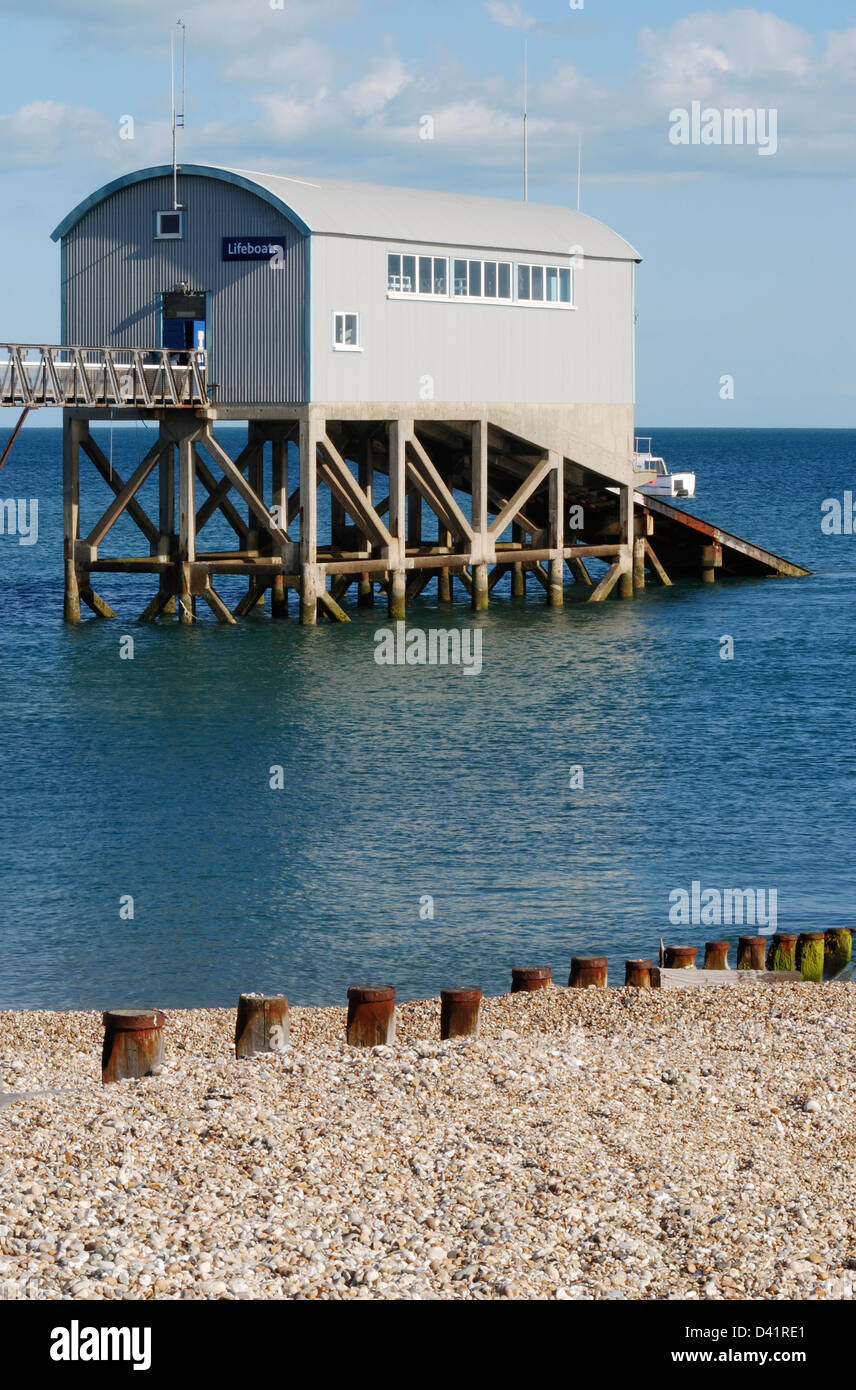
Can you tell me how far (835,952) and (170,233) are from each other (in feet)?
89.3

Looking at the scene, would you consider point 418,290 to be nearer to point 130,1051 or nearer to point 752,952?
point 752,952

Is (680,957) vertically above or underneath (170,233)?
underneath

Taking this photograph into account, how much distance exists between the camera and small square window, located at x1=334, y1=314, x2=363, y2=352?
4056cm

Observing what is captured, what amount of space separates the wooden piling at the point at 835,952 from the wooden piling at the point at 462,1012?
4961 millimetres

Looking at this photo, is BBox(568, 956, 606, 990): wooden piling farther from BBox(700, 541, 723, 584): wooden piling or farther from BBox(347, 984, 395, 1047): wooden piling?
BBox(700, 541, 723, 584): wooden piling

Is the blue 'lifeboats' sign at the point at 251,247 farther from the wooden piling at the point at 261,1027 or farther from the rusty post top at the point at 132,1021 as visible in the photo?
the rusty post top at the point at 132,1021

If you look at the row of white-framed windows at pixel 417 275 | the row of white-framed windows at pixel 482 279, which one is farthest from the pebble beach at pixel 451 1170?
the row of white-framed windows at pixel 482 279

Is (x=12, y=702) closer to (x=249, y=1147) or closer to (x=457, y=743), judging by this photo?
(x=457, y=743)

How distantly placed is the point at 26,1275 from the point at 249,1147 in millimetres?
2081

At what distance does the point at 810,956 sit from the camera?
17.8 m

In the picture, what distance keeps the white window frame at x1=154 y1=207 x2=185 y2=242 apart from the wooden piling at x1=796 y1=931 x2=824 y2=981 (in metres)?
27.0

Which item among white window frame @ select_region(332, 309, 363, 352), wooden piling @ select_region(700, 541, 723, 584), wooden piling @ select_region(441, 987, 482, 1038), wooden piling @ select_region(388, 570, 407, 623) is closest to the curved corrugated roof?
white window frame @ select_region(332, 309, 363, 352)

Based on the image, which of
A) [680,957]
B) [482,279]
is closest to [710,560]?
[482,279]
